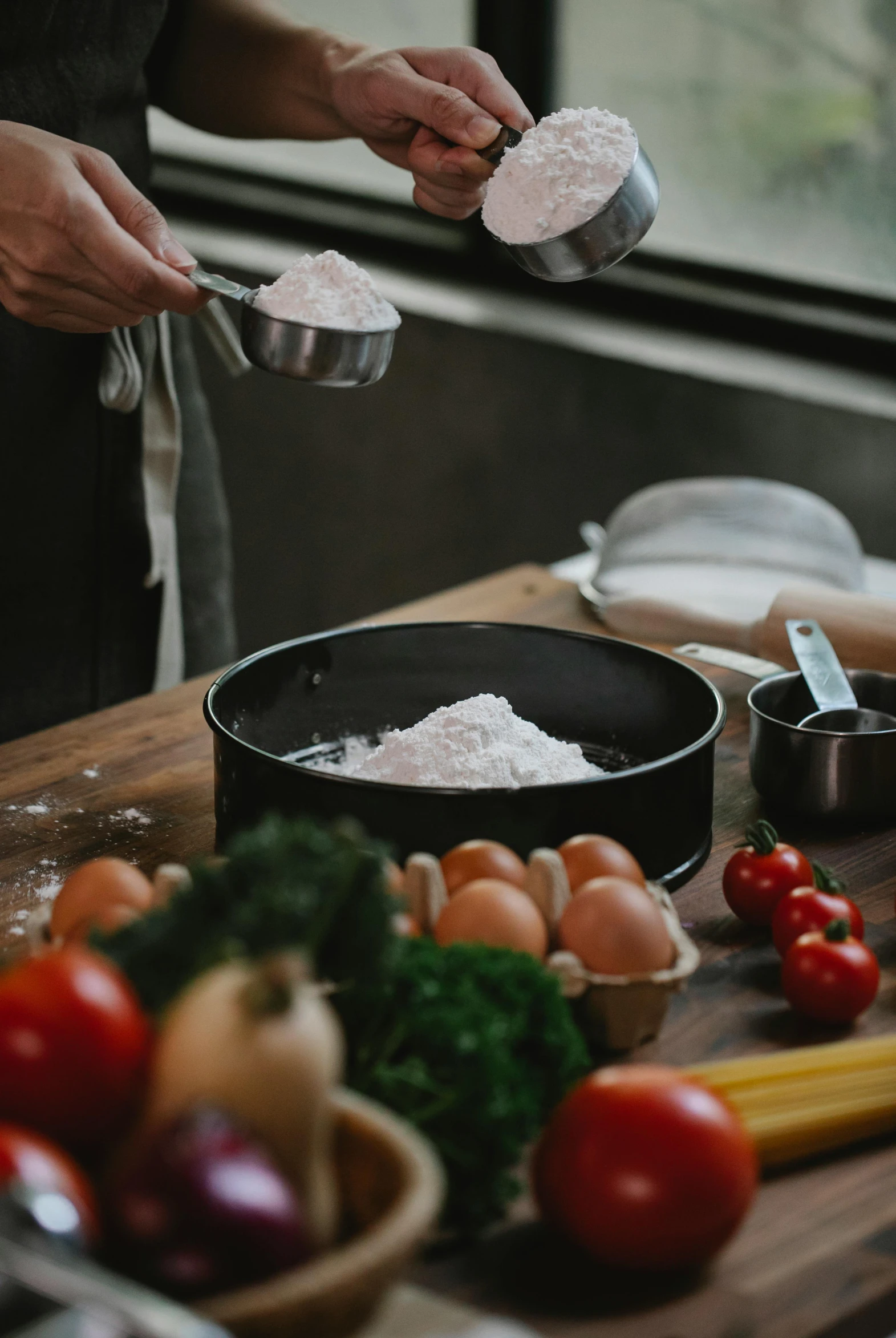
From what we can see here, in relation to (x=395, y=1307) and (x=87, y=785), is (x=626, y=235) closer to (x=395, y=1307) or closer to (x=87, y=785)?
(x=87, y=785)

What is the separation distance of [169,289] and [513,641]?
44cm

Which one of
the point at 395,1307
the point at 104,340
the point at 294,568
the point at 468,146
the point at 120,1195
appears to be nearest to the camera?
the point at 120,1195

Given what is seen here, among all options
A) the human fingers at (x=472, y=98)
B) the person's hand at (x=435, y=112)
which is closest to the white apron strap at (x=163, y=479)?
the person's hand at (x=435, y=112)

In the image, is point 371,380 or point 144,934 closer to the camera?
point 144,934

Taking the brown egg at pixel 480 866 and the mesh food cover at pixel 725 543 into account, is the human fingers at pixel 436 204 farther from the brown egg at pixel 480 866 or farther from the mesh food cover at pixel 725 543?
the brown egg at pixel 480 866

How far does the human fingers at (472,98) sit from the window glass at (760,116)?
1147 mm

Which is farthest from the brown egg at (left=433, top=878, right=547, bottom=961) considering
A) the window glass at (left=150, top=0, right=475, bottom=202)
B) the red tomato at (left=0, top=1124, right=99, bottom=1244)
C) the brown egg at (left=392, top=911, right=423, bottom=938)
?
the window glass at (left=150, top=0, right=475, bottom=202)

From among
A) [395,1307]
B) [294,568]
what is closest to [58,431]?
[395,1307]

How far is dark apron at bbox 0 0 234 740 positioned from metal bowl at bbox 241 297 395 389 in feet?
1.60

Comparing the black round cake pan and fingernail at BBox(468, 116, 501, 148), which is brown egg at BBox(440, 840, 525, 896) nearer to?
the black round cake pan

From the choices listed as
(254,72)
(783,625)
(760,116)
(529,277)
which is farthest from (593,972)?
(529,277)

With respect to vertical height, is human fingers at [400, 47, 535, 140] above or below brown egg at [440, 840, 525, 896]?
above

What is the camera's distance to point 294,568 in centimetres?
336

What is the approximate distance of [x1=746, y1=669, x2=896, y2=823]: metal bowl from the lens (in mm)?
1276
